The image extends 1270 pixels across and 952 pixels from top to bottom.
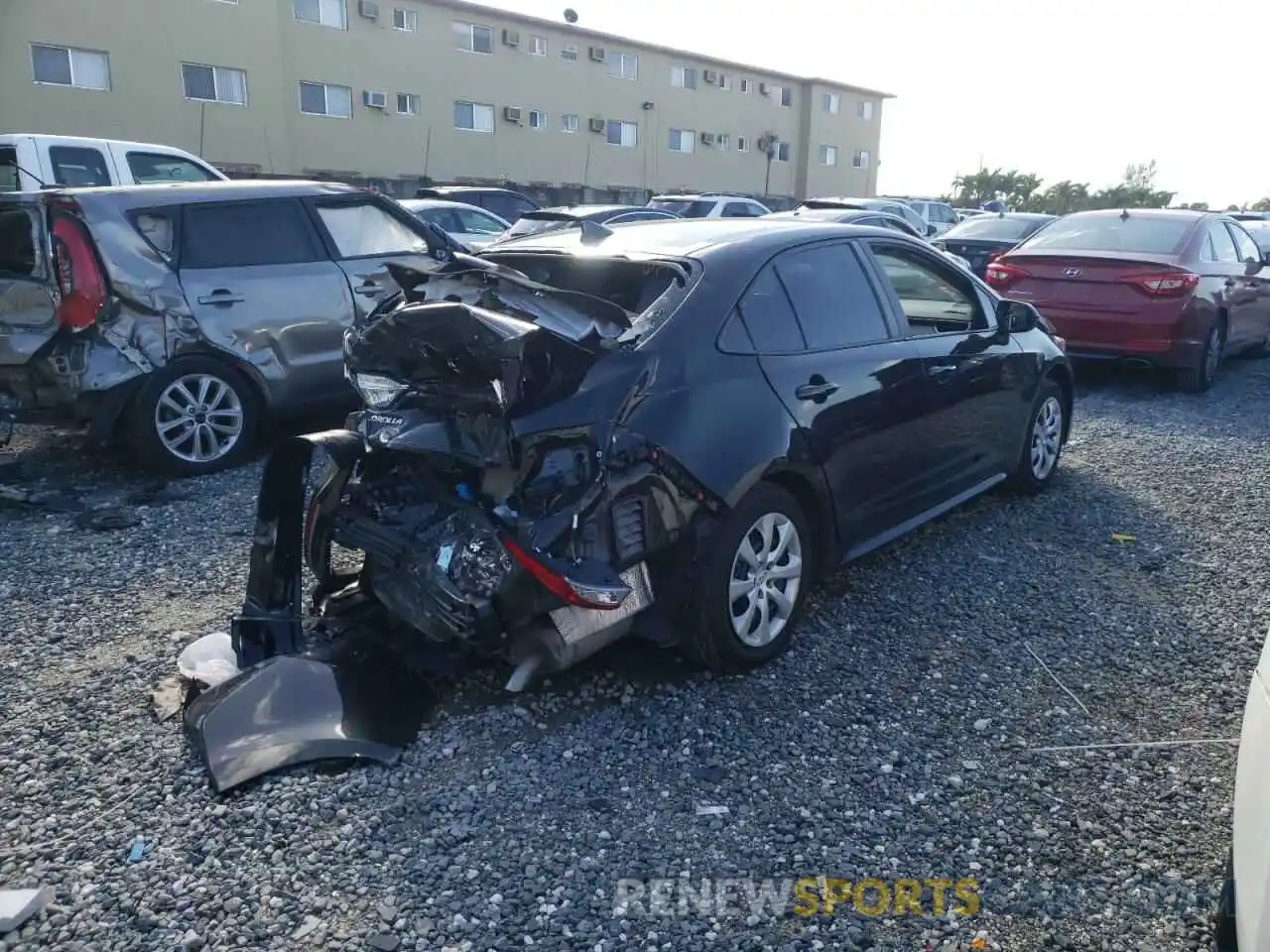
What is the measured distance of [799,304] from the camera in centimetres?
416

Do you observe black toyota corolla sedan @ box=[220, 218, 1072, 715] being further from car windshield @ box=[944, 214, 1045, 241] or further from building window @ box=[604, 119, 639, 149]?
building window @ box=[604, 119, 639, 149]

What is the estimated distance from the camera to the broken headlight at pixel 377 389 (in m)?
3.72

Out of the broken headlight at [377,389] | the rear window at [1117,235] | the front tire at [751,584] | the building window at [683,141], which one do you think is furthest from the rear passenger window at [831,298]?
the building window at [683,141]

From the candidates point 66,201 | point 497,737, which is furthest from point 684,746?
point 66,201

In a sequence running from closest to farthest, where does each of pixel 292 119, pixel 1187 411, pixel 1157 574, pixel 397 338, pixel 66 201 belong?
pixel 397 338, pixel 1157 574, pixel 66 201, pixel 1187 411, pixel 292 119

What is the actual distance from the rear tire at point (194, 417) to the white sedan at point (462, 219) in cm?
777

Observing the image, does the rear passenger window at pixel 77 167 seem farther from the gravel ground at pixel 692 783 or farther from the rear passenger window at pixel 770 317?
the rear passenger window at pixel 770 317

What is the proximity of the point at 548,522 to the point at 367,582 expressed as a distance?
114 centimetres

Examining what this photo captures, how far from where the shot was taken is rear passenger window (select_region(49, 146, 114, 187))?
10.3m

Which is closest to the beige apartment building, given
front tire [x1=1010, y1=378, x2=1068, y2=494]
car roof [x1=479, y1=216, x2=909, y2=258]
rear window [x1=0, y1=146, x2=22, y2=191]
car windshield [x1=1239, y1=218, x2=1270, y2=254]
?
rear window [x1=0, y1=146, x2=22, y2=191]

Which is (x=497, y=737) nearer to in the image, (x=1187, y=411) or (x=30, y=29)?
(x=1187, y=411)

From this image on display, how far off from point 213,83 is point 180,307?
71.8 feet

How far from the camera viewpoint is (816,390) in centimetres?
401

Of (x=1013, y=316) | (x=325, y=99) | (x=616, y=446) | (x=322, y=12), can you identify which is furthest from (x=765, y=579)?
(x=322, y=12)
